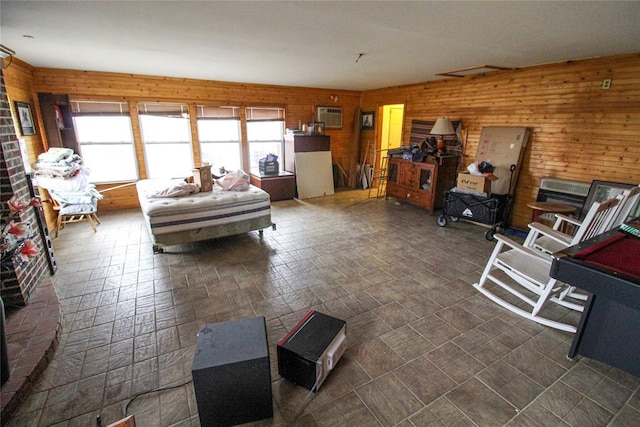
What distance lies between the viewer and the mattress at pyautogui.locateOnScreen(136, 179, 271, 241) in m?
3.46

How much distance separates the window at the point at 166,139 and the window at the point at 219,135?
0.27 meters

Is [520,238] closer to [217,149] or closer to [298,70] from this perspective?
[298,70]

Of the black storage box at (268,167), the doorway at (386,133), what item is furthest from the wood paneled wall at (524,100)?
the black storage box at (268,167)

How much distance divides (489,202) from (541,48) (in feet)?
6.33

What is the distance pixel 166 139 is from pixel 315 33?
4073 mm

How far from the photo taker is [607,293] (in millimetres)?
1613

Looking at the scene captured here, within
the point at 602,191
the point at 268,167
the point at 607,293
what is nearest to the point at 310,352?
the point at 607,293

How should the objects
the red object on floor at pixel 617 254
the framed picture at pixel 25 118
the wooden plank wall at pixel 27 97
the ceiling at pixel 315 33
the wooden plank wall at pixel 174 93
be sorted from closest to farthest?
the red object on floor at pixel 617 254 < the ceiling at pixel 315 33 < the wooden plank wall at pixel 27 97 < the framed picture at pixel 25 118 < the wooden plank wall at pixel 174 93

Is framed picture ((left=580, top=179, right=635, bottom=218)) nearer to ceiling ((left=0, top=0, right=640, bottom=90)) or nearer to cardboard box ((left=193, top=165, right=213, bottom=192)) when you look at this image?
ceiling ((left=0, top=0, right=640, bottom=90))

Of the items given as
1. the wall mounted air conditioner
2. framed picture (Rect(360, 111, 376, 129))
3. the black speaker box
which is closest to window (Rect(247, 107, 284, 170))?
the wall mounted air conditioner

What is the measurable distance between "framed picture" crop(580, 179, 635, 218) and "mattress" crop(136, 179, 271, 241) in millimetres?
4066

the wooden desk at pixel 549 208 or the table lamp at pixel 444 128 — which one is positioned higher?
the table lamp at pixel 444 128

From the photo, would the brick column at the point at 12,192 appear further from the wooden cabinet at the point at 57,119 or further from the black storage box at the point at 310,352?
the wooden cabinet at the point at 57,119

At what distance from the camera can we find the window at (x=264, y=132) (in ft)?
21.0
